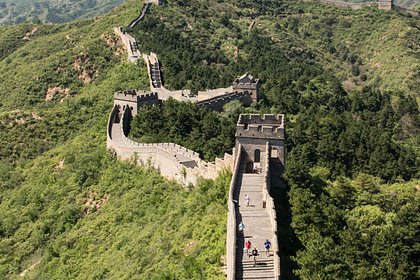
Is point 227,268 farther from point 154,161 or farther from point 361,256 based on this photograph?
point 154,161

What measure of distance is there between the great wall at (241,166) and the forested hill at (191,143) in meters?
1.05

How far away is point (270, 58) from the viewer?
3777 inches

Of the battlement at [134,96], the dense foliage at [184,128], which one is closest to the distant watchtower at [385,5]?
the dense foliage at [184,128]

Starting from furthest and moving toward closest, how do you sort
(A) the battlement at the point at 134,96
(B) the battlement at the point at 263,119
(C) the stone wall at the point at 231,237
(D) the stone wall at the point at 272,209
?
1. (A) the battlement at the point at 134,96
2. (B) the battlement at the point at 263,119
3. (D) the stone wall at the point at 272,209
4. (C) the stone wall at the point at 231,237

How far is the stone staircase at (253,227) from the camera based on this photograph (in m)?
22.3

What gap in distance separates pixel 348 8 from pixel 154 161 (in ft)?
382

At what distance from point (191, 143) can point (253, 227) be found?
21.7 meters

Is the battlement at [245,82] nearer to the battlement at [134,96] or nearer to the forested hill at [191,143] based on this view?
the forested hill at [191,143]

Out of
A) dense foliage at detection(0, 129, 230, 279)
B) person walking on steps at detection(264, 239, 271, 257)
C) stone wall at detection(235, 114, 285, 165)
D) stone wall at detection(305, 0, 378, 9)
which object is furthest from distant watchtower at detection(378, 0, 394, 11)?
person walking on steps at detection(264, 239, 271, 257)

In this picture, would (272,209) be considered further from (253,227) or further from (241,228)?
(241,228)

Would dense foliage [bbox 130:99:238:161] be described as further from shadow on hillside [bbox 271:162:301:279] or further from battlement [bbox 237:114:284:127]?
shadow on hillside [bbox 271:162:301:279]

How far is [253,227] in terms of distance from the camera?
82.8 ft

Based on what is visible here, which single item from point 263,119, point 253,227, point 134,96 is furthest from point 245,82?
point 253,227

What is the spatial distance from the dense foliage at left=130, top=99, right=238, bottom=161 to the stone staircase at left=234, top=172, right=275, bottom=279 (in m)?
15.2
